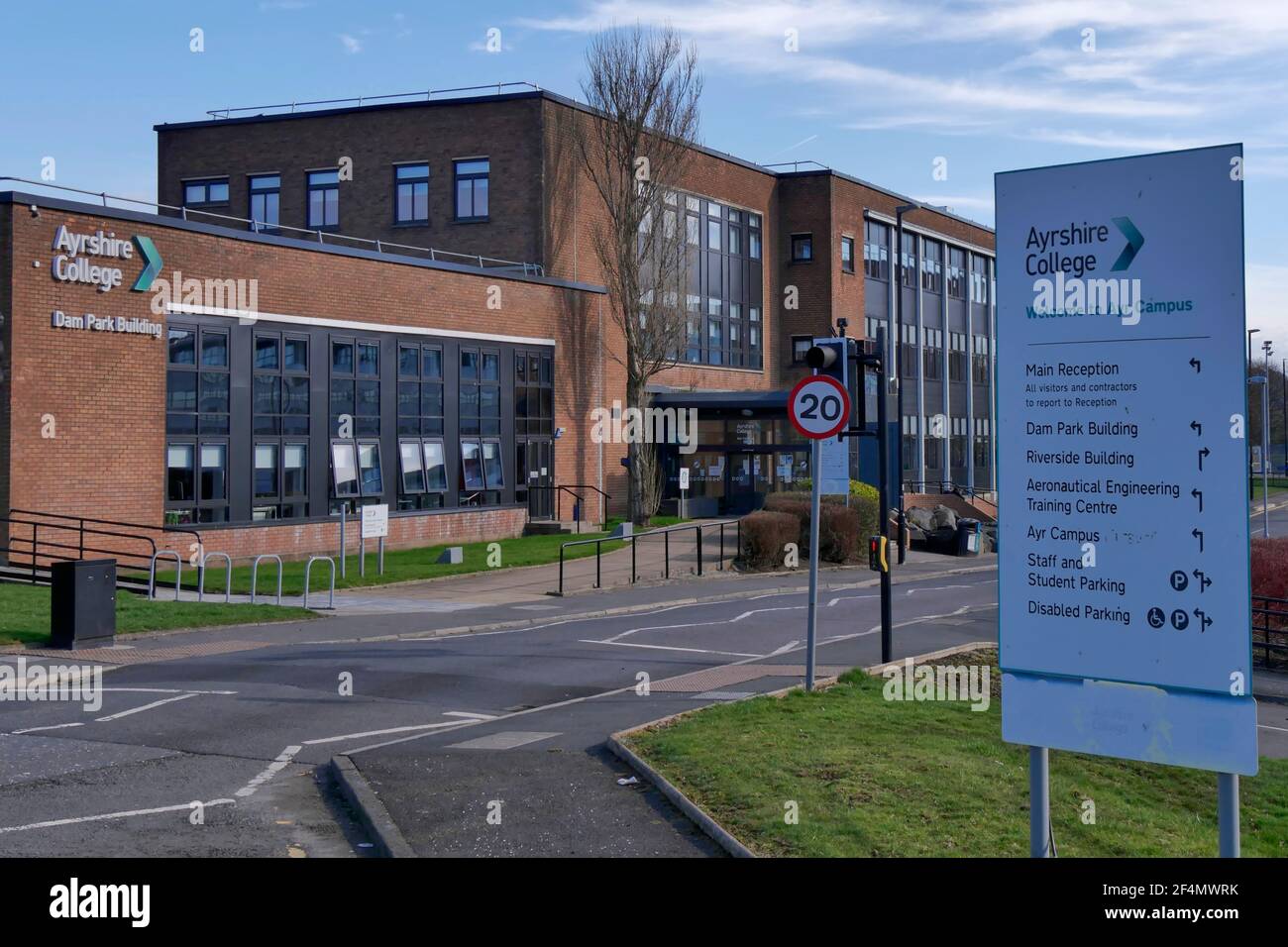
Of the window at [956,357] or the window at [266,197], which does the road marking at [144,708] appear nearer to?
the window at [266,197]

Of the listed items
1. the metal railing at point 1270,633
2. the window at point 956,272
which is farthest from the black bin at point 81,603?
the window at point 956,272

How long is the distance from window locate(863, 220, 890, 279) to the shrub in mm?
28771

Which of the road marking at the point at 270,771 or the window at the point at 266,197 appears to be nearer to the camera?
the road marking at the point at 270,771

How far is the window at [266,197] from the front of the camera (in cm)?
4616

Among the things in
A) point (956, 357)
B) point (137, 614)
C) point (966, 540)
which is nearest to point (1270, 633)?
point (137, 614)

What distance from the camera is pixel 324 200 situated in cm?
4569

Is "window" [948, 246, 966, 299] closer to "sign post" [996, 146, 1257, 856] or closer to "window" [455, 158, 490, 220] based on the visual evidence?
"window" [455, 158, 490, 220]

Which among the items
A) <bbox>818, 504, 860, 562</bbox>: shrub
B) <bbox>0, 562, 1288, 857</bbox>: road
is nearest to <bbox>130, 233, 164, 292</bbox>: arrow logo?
<bbox>0, 562, 1288, 857</bbox>: road

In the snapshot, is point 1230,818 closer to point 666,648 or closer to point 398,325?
point 666,648

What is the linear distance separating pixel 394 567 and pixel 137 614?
9822mm

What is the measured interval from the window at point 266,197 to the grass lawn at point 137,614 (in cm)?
2669

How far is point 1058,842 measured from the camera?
7684mm
